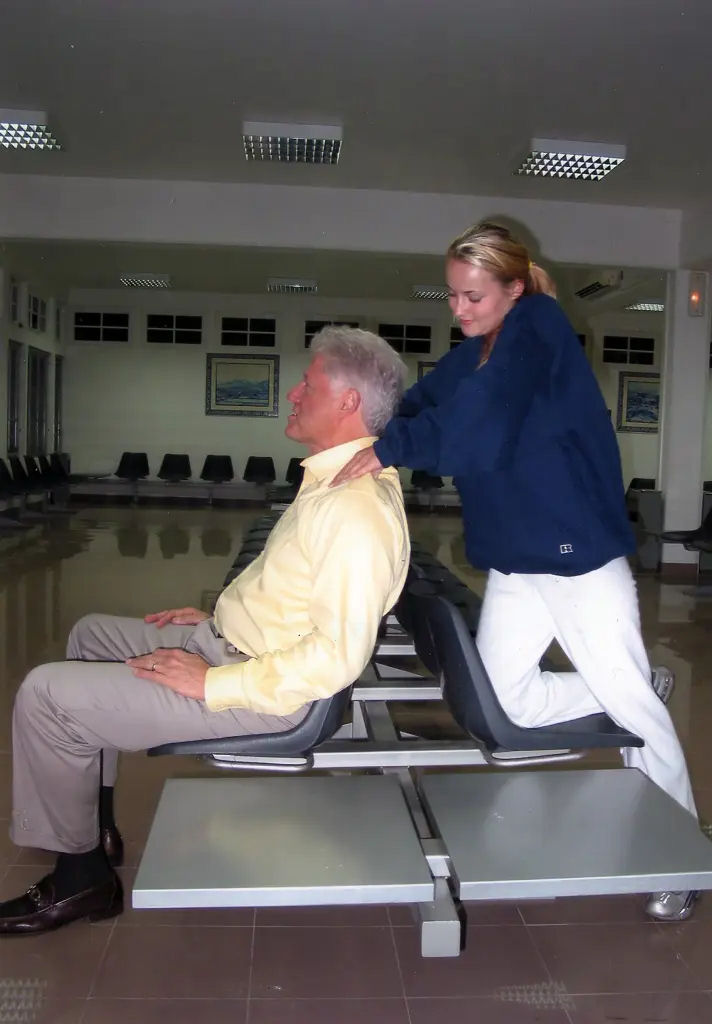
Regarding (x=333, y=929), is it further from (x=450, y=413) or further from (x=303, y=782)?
(x=450, y=413)

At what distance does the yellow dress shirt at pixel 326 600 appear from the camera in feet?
5.08

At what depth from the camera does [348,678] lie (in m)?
1.57

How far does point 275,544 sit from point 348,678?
0.36 metres

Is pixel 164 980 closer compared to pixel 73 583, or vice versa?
pixel 164 980

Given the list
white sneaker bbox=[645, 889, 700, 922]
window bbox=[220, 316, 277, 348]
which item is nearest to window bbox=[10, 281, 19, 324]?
window bbox=[220, 316, 277, 348]

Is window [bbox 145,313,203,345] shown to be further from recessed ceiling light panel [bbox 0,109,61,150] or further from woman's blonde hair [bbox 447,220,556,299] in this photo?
woman's blonde hair [bbox 447,220,556,299]

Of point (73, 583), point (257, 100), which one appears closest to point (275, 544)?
point (257, 100)

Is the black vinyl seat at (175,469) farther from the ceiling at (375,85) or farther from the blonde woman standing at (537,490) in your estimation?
the blonde woman standing at (537,490)

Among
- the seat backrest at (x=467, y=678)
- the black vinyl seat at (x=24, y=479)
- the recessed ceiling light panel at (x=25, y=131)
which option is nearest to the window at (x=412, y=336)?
the black vinyl seat at (x=24, y=479)

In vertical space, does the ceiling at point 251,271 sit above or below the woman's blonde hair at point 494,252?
above

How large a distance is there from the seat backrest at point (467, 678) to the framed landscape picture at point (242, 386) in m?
12.6

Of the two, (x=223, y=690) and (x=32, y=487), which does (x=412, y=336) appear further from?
(x=223, y=690)

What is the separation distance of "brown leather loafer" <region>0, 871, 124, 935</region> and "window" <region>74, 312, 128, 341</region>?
516 inches

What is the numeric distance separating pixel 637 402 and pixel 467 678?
13.4 meters
